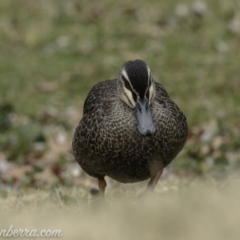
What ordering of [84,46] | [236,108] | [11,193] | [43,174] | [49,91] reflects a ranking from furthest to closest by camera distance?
1. [84,46]
2. [49,91]
3. [236,108]
4. [43,174]
5. [11,193]

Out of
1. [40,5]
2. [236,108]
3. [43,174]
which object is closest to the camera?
[43,174]

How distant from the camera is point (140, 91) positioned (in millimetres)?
6609

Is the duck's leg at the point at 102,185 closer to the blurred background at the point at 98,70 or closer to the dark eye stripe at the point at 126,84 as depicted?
the dark eye stripe at the point at 126,84

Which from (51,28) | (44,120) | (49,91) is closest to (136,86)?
(44,120)

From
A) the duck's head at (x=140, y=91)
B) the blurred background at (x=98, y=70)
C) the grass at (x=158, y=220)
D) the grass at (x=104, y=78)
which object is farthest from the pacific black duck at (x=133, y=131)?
the blurred background at (x=98, y=70)

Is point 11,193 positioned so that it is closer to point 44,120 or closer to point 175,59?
point 44,120

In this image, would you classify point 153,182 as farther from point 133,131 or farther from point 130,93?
point 130,93

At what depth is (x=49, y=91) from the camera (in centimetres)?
1248

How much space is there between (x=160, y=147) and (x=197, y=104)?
482 cm

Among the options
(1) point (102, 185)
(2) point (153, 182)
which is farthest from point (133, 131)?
(1) point (102, 185)

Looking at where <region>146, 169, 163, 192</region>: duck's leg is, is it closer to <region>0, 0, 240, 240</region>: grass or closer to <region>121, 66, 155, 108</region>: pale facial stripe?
<region>0, 0, 240, 240</region>: grass

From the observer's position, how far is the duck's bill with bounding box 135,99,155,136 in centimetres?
650

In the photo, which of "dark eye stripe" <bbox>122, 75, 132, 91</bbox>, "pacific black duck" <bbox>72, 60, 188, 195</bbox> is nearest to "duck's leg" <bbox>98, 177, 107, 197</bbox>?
"pacific black duck" <bbox>72, 60, 188, 195</bbox>

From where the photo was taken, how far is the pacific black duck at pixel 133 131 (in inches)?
261
